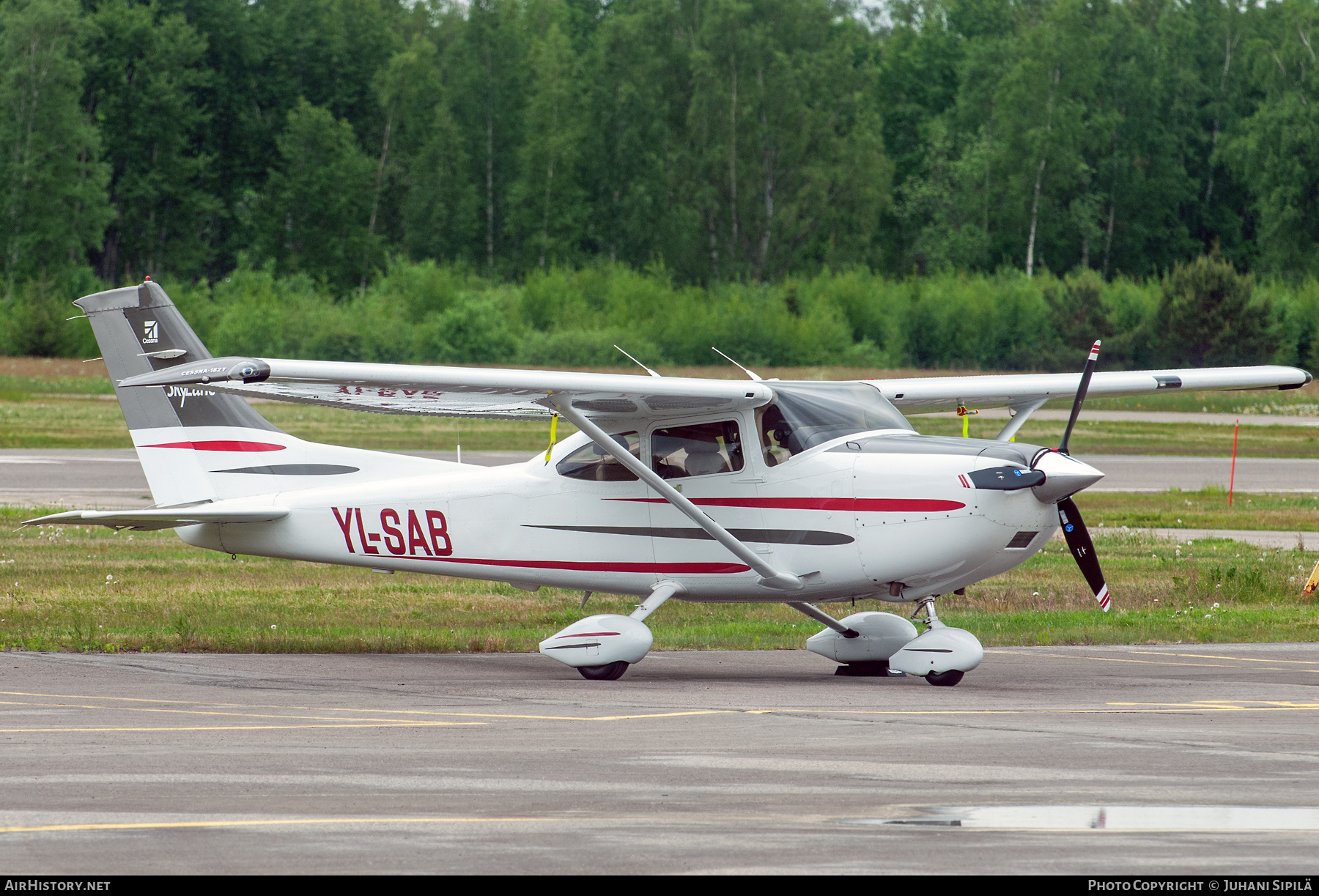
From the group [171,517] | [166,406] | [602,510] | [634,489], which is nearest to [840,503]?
[634,489]

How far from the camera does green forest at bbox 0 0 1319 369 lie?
66.9 m

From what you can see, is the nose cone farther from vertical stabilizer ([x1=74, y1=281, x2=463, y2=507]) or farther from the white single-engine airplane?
vertical stabilizer ([x1=74, y1=281, x2=463, y2=507])

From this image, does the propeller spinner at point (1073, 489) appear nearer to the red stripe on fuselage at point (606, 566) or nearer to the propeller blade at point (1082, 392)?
the propeller blade at point (1082, 392)

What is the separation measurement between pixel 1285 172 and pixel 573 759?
234ft

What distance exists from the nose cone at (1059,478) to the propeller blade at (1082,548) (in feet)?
1.30

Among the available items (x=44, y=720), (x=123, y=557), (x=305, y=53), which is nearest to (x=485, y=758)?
(x=44, y=720)

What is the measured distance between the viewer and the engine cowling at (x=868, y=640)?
1205cm

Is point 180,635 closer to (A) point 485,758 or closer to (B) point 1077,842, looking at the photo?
(A) point 485,758

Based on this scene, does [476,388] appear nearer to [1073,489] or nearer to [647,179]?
[1073,489]

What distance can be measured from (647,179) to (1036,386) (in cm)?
6853

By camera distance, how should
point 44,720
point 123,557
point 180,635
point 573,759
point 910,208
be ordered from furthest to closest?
point 910,208 < point 123,557 < point 180,635 < point 44,720 < point 573,759

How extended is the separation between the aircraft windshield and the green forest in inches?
2042

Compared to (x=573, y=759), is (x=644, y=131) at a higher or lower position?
higher

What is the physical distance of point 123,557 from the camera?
62.3ft
